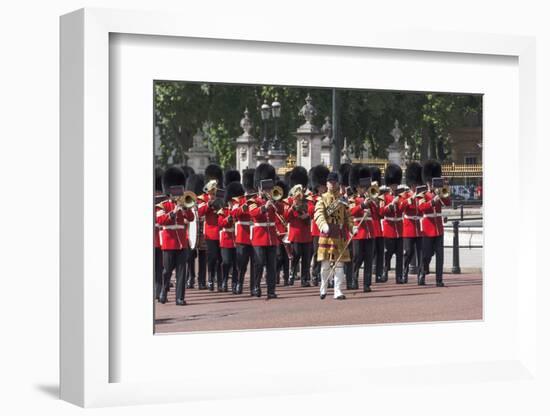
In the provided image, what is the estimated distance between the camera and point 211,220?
15.9m

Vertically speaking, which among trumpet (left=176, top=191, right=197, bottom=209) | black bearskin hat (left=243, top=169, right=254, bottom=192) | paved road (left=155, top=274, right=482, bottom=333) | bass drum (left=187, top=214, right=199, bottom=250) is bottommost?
paved road (left=155, top=274, right=482, bottom=333)

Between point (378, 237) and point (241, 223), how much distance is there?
1.95 metres

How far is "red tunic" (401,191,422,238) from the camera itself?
1636 cm

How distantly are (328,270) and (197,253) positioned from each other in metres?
2.59

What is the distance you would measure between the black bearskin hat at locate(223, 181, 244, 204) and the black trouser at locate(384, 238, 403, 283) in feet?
6.02

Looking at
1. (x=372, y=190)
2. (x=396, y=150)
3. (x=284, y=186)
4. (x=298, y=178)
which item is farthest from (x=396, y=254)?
(x=284, y=186)

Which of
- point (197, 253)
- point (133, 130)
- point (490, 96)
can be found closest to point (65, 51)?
point (133, 130)

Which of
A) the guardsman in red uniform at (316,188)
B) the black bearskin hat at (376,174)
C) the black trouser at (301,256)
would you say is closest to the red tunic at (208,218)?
the black trouser at (301,256)

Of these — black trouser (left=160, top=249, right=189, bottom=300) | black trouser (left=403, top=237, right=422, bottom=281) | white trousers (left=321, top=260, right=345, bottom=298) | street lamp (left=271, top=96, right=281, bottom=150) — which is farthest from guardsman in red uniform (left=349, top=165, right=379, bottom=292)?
black trouser (left=160, top=249, right=189, bottom=300)

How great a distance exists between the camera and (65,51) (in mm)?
10789

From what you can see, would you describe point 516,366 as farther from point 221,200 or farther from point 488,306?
point 221,200

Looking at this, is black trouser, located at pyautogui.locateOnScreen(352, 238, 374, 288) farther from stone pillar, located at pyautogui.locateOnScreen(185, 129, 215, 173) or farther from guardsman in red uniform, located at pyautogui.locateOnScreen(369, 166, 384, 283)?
stone pillar, located at pyautogui.locateOnScreen(185, 129, 215, 173)

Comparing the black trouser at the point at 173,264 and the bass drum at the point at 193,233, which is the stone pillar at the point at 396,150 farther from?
the black trouser at the point at 173,264

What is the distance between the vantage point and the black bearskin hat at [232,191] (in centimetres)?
1605
